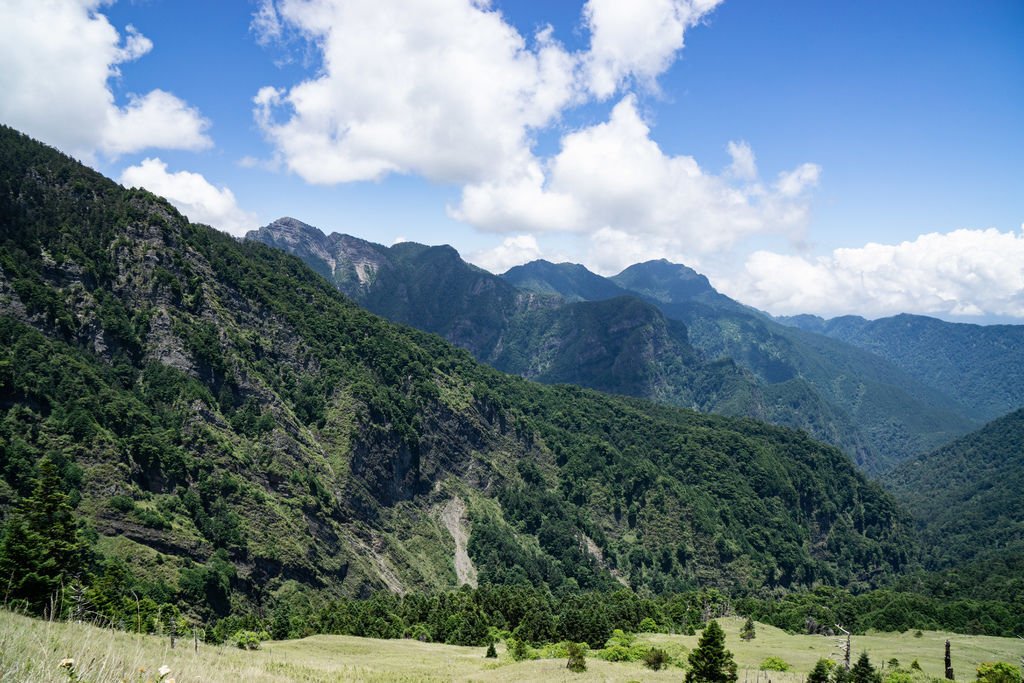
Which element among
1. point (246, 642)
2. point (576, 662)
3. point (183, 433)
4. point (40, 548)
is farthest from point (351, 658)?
point (183, 433)

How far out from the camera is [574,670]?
5941cm

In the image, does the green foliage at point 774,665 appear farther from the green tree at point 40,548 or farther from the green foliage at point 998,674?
the green tree at point 40,548

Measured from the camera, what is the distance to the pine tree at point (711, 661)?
178 feet

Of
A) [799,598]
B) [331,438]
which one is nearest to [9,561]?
[331,438]

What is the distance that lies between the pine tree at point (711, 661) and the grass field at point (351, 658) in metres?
5.33

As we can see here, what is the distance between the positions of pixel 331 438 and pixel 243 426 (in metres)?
29.8

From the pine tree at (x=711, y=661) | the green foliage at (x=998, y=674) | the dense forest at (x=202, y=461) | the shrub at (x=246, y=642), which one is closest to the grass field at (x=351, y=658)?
the shrub at (x=246, y=642)

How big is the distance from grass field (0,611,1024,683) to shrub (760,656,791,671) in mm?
1530

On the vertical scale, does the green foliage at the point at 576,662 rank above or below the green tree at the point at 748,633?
above

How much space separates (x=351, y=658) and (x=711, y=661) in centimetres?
4072

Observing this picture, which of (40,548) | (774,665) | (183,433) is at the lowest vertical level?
(774,665)

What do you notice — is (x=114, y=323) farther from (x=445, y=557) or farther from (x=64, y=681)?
(x=64, y=681)

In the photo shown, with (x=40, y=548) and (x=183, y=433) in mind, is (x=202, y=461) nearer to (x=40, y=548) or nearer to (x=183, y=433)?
(x=183, y=433)

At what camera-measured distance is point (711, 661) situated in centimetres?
5472
